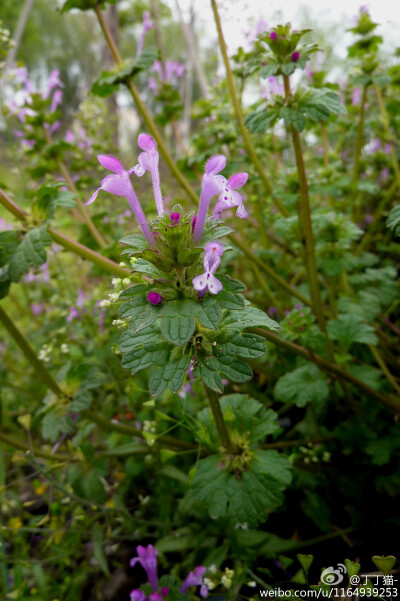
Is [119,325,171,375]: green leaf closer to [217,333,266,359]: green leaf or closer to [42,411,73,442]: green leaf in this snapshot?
[217,333,266,359]: green leaf

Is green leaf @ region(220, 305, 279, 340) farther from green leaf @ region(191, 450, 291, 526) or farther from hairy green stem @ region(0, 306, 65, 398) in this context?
hairy green stem @ region(0, 306, 65, 398)

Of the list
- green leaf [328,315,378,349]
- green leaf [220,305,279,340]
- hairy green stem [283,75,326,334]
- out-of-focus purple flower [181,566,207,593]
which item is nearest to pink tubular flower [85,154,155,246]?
green leaf [220,305,279,340]

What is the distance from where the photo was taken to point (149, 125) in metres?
1.77

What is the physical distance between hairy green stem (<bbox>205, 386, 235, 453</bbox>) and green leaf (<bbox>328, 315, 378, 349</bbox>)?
2.04ft

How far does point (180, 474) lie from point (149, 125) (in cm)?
142

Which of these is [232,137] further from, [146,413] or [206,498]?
[206,498]

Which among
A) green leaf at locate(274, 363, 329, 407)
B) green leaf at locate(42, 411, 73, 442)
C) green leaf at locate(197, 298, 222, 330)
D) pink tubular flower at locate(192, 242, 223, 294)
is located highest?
pink tubular flower at locate(192, 242, 223, 294)

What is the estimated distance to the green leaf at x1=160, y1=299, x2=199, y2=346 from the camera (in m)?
0.73

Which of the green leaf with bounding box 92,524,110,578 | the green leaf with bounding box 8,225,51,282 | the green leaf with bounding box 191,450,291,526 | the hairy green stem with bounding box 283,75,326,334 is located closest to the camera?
the green leaf with bounding box 191,450,291,526

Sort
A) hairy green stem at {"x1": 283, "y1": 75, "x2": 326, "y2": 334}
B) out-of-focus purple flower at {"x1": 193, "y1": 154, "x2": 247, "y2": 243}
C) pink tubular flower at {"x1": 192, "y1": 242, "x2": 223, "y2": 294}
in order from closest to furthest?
pink tubular flower at {"x1": 192, "y1": 242, "x2": 223, "y2": 294}
out-of-focus purple flower at {"x1": 193, "y1": 154, "x2": 247, "y2": 243}
hairy green stem at {"x1": 283, "y1": 75, "x2": 326, "y2": 334}

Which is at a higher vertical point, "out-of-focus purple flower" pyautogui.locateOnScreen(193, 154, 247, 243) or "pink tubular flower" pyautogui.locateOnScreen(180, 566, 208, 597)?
"out-of-focus purple flower" pyautogui.locateOnScreen(193, 154, 247, 243)

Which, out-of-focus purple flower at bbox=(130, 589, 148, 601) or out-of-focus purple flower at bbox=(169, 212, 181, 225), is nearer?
out-of-focus purple flower at bbox=(169, 212, 181, 225)

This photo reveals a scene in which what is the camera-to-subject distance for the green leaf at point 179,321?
73 cm

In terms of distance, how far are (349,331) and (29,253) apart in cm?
111
